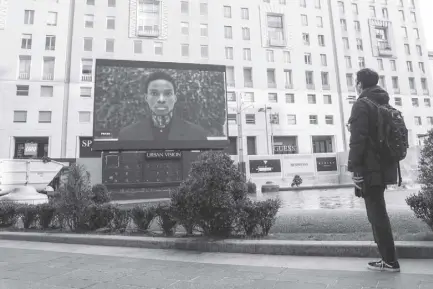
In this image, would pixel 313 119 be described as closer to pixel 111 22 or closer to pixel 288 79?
pixel 288 79

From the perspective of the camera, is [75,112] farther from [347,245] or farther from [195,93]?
[347,245]

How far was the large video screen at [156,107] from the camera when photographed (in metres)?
20.2

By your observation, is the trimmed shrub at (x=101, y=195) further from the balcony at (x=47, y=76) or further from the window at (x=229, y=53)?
the window at (x=229, y=53)

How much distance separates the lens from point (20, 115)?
31469mm

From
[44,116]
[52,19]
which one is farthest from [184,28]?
[44,116]

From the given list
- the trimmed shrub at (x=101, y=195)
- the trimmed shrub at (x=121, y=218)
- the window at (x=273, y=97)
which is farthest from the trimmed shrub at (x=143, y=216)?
the window at (x=273, y=97)

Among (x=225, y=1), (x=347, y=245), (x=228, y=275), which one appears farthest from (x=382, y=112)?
(x=225, y=1)

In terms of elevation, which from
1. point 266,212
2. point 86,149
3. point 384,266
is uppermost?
point 86,149

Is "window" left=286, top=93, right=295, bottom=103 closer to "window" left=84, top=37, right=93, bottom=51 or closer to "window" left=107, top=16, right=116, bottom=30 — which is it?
"window" left=107, top=16, right=116, bottom=30

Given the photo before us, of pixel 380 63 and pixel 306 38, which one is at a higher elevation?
pixel 306 38

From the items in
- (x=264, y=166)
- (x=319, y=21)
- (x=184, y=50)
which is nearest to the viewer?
(x=264, y=166)

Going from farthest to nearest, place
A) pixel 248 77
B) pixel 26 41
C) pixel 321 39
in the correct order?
pixel 321 39 → pixel 248 77 → pixel 26 41

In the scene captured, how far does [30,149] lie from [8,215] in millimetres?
28433

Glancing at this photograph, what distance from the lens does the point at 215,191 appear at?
4.38 m
